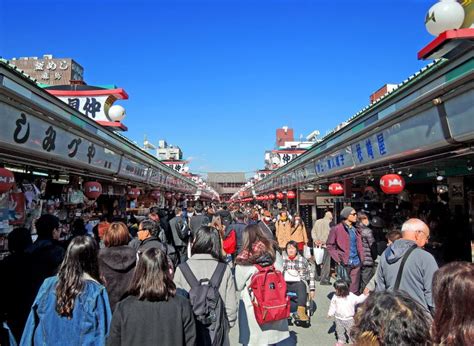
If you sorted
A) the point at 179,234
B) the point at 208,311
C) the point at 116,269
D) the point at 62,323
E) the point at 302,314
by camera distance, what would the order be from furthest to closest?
the point at 179,234, the point at 302,314, the point at 116,269, the point at 208,311, the point at 62,323

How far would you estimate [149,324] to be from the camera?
8.46 feet

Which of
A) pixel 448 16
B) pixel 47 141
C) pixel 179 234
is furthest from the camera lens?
pixel 179 234

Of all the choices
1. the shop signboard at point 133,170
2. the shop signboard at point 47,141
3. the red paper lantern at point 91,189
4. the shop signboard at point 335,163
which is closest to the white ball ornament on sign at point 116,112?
the shop signboard at point 133,170

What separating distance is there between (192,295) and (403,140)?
4.29m

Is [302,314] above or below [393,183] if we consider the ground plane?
below

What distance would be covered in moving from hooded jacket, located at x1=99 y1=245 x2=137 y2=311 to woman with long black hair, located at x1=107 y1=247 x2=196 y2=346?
1.35 metres

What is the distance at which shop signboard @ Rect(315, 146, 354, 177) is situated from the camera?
8.26 meters

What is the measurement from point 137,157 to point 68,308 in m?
8.47

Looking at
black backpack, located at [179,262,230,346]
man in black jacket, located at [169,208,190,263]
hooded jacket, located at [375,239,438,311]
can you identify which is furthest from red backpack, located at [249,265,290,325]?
Result: man in black jacket, located at [169,208,190,263]

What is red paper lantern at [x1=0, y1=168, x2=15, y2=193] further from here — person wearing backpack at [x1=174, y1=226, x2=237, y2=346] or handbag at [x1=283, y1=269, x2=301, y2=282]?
handbag at [x1=283, y1=269, x2=301, y2=282]

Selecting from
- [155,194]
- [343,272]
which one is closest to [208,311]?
[343,272]

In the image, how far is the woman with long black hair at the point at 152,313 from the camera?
257cm

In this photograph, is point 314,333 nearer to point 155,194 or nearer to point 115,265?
point 115,265

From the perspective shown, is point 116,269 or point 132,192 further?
point 132,192
